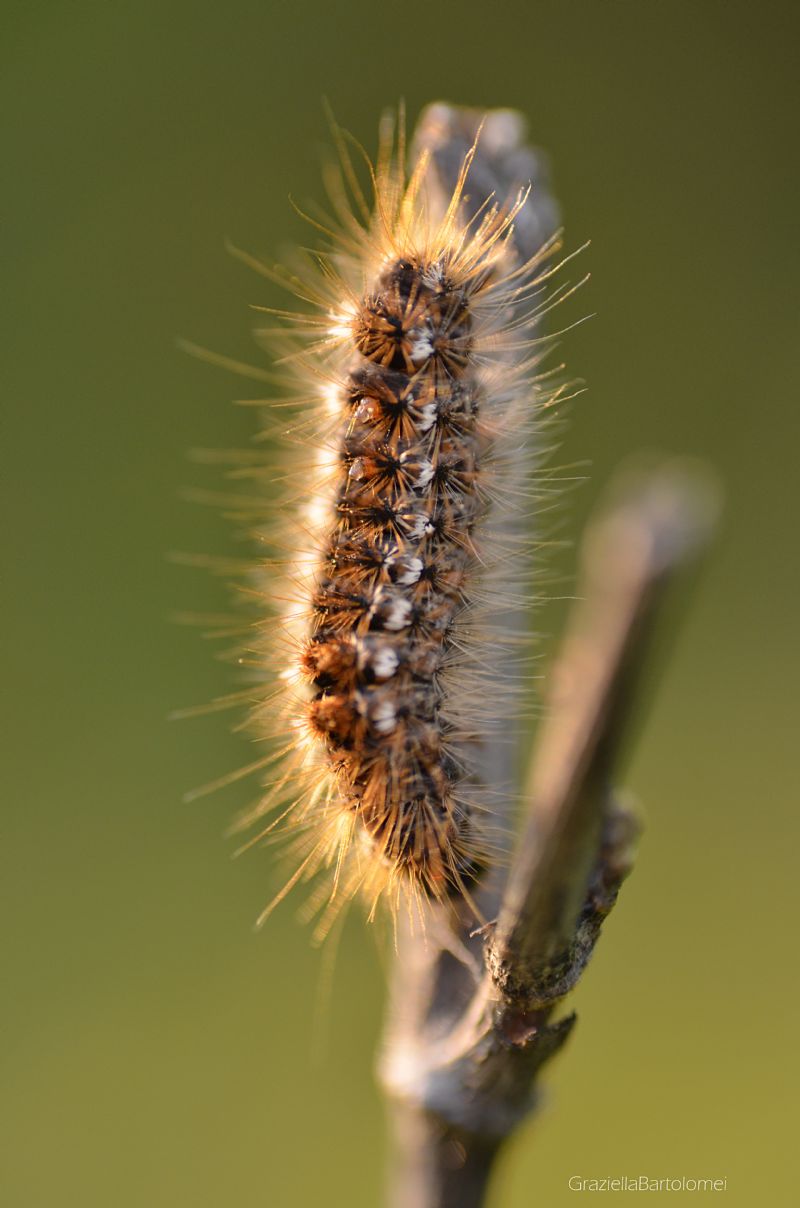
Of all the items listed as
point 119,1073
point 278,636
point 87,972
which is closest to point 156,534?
point 87,972

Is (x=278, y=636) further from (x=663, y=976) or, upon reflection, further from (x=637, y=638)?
(x=663, y=976)

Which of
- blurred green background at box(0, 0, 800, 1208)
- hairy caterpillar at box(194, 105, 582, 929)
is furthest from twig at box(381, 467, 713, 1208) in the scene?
blurred green background at box(0, 0, 800, 1208)

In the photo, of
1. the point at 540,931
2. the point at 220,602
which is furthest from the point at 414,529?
the point at 220,602

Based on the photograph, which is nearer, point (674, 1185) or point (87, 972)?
point (674, 1185)

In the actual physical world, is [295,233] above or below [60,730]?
above

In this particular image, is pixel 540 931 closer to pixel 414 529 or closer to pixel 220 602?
pixel 414 529

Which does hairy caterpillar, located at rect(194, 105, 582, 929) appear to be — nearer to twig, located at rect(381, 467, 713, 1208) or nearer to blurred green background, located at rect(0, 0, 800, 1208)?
twig, located at rect(381, 467, 713, 1208)

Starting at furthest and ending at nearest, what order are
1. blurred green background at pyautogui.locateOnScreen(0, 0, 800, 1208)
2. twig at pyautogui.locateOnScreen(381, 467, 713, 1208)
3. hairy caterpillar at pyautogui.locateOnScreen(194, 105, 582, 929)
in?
blurred green background at pyautogui.locateOnScreen(0, 0, 800, 1208), hairy caterpillar at pyautogui.locateOnScreen(194, 105, 582, 929), twig at pyautogui.locateOnScreen(381, 467, 713, 1208)

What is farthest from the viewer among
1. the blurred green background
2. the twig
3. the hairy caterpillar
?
the blurred green background
